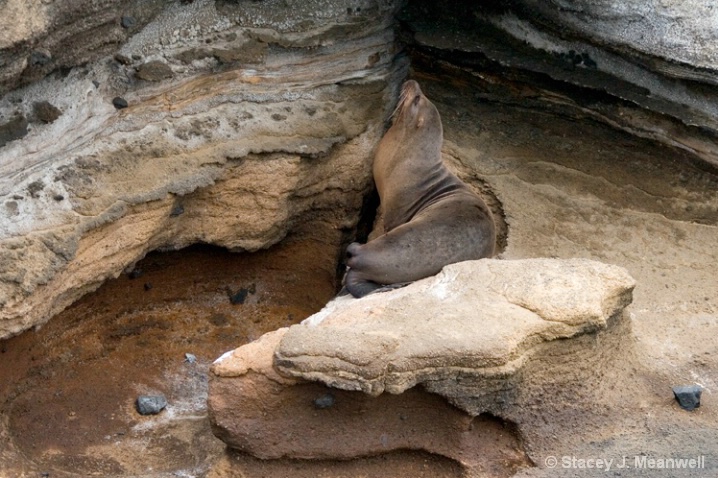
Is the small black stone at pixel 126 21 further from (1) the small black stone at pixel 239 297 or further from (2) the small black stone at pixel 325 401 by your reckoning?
(2) the small black stone at pixel 325 401

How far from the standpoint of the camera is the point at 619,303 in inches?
198

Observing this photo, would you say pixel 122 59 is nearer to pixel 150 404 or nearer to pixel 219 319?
pixel 219 319

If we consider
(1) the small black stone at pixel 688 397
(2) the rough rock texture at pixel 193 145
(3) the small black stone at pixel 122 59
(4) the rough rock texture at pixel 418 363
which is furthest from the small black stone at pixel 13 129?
(1) the small black stone at pixel 688 397

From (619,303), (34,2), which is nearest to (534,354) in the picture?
(619,303)

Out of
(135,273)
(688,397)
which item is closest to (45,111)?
(135,273)

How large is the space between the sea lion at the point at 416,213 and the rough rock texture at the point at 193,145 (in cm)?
26

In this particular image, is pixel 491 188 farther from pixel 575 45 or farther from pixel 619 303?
pixel 619 303

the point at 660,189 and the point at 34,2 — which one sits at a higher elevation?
the point at 34,2

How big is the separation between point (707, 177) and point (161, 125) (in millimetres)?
3046

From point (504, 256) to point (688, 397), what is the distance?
4.99 ft

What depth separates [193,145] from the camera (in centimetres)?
601

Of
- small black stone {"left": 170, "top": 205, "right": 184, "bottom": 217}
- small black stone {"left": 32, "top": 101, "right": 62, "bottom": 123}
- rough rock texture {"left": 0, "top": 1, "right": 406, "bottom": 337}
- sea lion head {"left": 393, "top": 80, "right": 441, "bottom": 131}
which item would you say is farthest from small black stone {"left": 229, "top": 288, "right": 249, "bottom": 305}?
small black stone {"left": 32, "top": 101, "right": 62, "bottom": 123}

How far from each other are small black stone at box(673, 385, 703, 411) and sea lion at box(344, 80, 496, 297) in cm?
146

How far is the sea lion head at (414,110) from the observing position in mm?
6730
